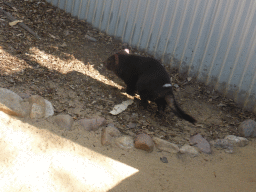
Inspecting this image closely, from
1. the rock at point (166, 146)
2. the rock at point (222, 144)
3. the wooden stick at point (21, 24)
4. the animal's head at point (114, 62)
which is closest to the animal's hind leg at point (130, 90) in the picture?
the animal's head at point (114, 62)

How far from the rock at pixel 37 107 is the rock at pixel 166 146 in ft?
5.24

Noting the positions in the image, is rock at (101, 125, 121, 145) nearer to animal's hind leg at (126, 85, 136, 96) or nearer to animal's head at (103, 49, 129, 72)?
animal's hind leg at (126, 85, 136, 96)

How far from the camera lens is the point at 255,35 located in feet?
14.4

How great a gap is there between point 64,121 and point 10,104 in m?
0.70

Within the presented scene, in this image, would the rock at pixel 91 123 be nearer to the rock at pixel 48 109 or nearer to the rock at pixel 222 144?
the rock at pixel 48 109

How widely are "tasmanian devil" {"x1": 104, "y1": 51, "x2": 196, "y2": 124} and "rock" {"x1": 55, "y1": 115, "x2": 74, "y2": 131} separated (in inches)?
50.6

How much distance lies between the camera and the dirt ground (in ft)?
9.48

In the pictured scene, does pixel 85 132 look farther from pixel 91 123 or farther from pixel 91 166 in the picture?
pixel 91 166

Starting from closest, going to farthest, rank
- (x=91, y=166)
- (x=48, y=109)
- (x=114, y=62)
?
(x=91, y=166) → (x=48, y=109) → (x=114, y=62)

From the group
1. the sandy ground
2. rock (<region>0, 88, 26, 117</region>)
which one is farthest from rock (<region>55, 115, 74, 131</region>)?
rock (<region>0, 88, 26, 117</region>)

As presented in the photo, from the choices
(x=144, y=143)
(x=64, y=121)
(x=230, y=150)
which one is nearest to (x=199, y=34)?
(x=230, y=150)

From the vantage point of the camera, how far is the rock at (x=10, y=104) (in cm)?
315

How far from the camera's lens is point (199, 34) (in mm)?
4840

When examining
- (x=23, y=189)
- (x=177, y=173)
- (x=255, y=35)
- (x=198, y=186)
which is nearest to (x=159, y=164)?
(x=177, y=173)
